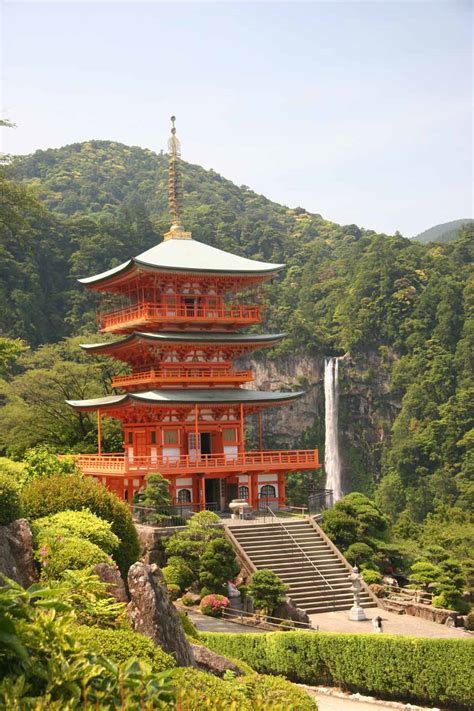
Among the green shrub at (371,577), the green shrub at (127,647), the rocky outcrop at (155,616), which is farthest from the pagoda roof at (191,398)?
the green shrub at (127,647)

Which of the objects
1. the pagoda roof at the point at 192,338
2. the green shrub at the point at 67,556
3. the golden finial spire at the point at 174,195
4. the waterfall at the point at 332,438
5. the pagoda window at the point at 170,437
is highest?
the golden finial spire at the point at 174,195

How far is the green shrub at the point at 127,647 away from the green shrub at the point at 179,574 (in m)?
15.1

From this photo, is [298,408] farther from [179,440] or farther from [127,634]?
[127,634]

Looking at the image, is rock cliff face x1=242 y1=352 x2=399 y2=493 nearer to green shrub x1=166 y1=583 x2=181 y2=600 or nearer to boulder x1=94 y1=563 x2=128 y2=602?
green shrub x1=166 y1=583 x2=181 y2=600

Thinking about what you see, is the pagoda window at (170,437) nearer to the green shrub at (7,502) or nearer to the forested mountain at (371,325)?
the forested mountain at (371,325)

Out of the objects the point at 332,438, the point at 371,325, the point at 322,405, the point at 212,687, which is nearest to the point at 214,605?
the point at 212,687

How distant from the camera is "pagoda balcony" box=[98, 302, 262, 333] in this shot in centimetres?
3359

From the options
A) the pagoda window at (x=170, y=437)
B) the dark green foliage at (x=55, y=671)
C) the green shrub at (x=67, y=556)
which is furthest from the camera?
the pagoda window at (x=170, y=437)

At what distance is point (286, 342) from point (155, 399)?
43.4 m

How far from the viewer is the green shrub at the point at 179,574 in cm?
2562

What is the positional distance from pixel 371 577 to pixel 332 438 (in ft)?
132

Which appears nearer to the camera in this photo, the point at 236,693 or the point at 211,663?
the point at 236,693

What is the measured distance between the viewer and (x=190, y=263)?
3412cm

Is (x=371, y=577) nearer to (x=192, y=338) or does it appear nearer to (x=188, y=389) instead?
(x=188, y=389)
